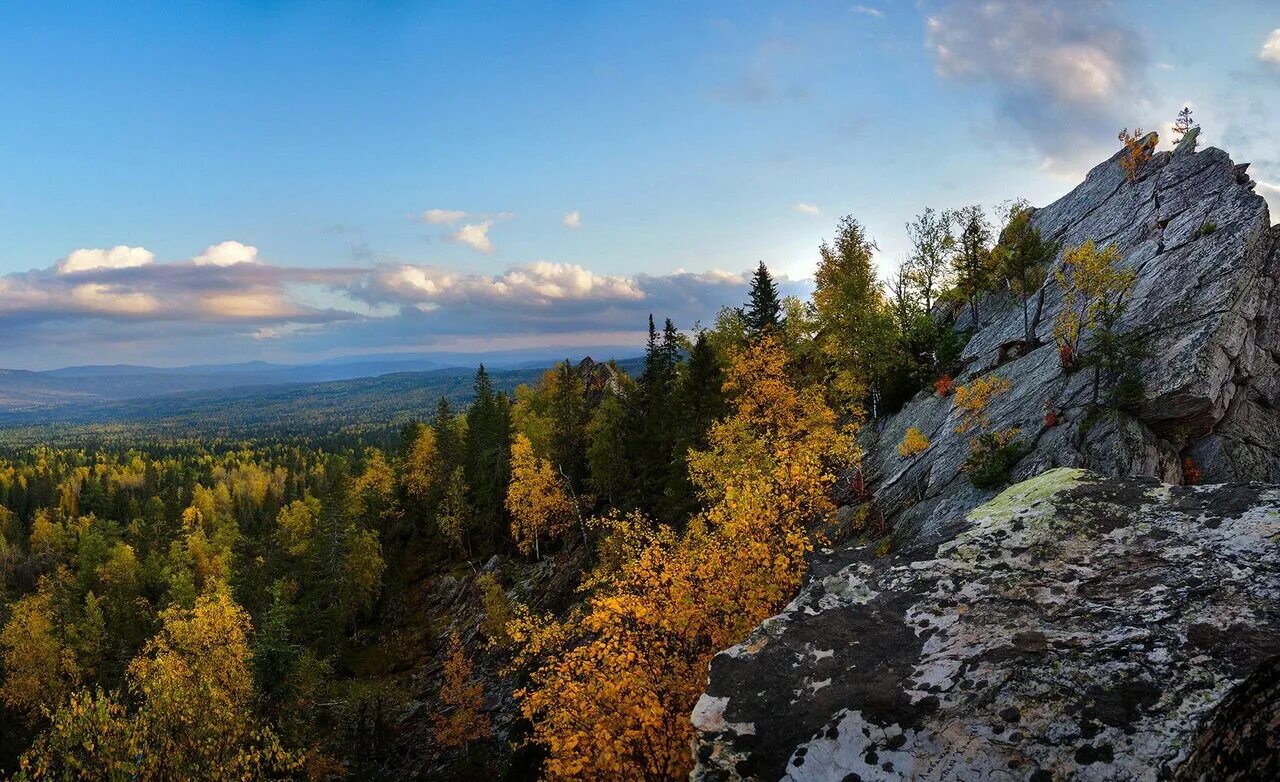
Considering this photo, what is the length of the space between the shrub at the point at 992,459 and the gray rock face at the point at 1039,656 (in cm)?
951

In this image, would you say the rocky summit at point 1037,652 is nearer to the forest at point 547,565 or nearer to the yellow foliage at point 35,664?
the forest at point 547,565

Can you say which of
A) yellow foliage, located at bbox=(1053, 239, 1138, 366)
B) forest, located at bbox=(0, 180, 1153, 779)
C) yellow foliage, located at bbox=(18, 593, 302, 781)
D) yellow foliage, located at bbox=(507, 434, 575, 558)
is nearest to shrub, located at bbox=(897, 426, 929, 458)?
forest, located at bbox=(0, 180, 1153, 779)

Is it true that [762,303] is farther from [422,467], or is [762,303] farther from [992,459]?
[422,467]

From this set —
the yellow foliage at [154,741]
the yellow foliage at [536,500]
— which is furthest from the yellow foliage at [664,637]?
the yellow foliage at [536,500]

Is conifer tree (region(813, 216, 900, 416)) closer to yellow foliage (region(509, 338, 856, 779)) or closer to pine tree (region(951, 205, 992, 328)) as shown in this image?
pine tree (region(951, 205, 992, 328))

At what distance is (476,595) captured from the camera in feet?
215

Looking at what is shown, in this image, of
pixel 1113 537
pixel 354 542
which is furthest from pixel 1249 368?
pixel 354 542

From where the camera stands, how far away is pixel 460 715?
42.9 metres

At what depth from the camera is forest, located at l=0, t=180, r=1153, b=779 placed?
1834cm

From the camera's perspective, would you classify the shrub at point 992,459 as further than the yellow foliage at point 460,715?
No

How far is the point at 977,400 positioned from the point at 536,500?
43.5 metres

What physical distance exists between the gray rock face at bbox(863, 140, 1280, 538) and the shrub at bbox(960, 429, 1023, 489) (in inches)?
18.4

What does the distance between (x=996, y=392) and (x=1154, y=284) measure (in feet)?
26.0

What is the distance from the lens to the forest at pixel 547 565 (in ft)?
60.2
